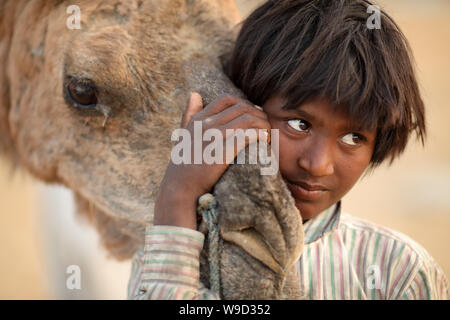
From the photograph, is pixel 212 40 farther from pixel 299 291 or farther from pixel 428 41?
pixel 428 41

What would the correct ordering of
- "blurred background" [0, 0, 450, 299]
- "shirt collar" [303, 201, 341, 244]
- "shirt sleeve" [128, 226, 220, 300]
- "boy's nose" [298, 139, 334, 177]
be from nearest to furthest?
"shirt sleeve" [128, 226, 220, 300]
"boy's nose" [298, 139, 334, 177]
"shirt collar" [303, 201, 341, 244]
"blurred background" [0, 0, 450, 299]

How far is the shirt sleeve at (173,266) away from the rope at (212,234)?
1.0 inches

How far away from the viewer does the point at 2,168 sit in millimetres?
2926

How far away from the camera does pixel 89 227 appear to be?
2865 mm

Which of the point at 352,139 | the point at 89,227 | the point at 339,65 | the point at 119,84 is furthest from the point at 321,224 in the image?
the point at 89,227

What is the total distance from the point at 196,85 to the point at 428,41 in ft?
46.1

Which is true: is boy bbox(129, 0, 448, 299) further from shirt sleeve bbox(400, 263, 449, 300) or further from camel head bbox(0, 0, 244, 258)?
camel head bbox(0, 0, 244, 258)

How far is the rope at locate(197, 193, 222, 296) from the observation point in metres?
1.40

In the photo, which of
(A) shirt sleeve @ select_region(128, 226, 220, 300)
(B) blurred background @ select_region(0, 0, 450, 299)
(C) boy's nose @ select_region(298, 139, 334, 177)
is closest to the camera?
(A) shirt sleeve @ select_region(128, 226, 220, 300)

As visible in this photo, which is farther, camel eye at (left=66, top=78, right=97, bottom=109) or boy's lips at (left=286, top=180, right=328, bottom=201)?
camel eye at (left=66, top=78, right=97, bottom=109)

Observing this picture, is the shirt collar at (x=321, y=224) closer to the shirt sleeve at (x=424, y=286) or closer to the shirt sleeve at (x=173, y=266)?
the shirt sleeve at (x=424, y=286)

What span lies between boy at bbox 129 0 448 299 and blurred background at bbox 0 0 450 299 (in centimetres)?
47

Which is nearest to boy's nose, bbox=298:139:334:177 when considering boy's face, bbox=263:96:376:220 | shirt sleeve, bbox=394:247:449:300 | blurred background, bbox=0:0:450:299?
boy's face, bbox=263:96:376:220
